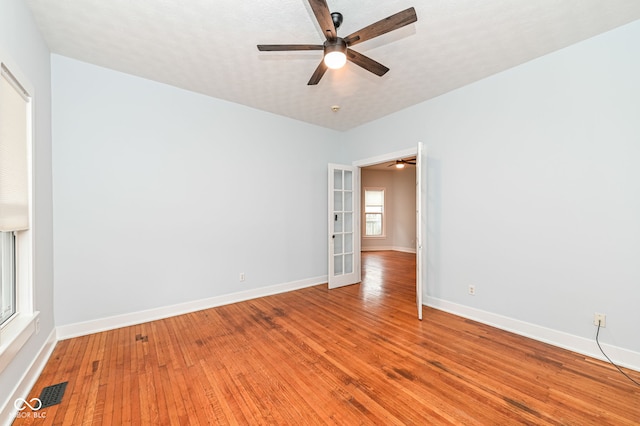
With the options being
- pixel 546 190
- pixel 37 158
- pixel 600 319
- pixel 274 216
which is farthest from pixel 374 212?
pixel 37 158

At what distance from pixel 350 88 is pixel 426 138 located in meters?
1.32

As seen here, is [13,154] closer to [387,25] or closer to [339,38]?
[339,38]

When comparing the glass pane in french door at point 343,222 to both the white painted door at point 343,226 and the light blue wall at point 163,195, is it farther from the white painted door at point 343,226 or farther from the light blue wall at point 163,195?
the light blue wall at point 163,195

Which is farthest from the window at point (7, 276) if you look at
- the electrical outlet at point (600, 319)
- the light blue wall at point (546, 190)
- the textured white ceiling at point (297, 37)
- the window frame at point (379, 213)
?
the window frame at point (379, 213)

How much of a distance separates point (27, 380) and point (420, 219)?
404 cm

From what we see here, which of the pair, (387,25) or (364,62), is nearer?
(387,25)

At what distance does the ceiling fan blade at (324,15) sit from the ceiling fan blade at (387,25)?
0.17m

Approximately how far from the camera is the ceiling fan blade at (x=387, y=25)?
1.74 metres

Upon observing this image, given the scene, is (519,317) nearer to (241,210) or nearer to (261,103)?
(241,210)

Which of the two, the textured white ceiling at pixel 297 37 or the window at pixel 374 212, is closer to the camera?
the textured white ceiling at pixel 297 37

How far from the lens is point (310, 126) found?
16.0 ft

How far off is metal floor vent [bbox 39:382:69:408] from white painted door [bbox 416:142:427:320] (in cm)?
341

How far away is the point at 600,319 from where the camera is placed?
2.45m

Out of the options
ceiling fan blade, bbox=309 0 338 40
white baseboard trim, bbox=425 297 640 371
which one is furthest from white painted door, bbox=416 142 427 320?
ceiling fan blade, bbox=309 0 338 40
